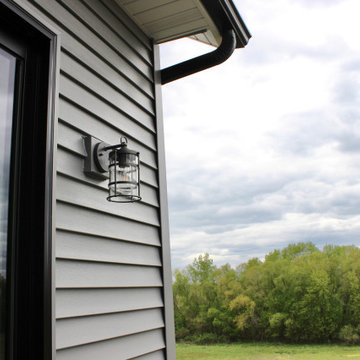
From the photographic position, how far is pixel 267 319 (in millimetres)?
9539

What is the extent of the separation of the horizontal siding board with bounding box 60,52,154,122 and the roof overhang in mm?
426

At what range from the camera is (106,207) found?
1.42 metres

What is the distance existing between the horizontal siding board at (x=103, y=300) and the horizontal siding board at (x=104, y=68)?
84 cm

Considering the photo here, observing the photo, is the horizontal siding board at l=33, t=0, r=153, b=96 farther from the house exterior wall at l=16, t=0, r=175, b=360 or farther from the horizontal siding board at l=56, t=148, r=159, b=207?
the horizontal siding board at l=56, t=148, r=159, b=207

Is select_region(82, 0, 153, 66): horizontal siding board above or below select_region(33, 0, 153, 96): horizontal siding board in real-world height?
above

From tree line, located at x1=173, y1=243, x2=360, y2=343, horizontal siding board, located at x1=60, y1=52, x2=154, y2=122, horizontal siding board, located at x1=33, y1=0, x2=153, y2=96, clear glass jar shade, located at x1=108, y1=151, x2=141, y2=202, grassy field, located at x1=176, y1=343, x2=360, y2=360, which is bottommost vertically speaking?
grassy field, located at x1=176, y1=343, x2=360, y2=360

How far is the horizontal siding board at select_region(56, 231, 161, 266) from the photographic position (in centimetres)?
118

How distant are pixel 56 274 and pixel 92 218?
27 cm

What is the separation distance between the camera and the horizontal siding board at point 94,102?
1.31 meters

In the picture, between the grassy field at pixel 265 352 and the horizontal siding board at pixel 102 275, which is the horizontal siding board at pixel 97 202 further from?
the grassy field at pixel 265 352

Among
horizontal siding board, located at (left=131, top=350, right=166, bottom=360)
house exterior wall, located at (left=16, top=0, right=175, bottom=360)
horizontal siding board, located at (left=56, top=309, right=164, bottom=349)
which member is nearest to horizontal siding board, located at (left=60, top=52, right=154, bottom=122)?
house exterior wall, located at (left=16, top=0, right=175, bottom=360)

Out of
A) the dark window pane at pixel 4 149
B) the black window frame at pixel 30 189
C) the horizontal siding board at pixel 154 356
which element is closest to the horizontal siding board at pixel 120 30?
the black window frame at pixel 30 189

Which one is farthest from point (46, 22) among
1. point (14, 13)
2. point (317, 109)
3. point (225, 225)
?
point (225, 225)

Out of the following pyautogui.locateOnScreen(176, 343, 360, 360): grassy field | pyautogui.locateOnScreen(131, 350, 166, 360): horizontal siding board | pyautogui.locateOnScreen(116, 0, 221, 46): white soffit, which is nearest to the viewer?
pyautogui.locateOnScreen(131, 350, 166, 360): horizontal siding board
